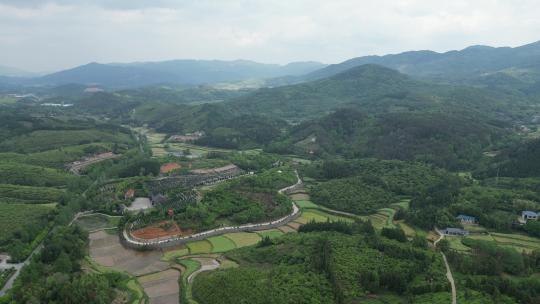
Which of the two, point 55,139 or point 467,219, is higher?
point 55,139

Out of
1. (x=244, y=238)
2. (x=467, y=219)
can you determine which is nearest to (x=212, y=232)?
(x=244, y=238)

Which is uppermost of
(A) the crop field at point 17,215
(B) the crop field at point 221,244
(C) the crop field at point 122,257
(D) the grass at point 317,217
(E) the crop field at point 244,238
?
(A) the crop field at point 17,215

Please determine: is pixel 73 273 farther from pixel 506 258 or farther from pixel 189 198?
pixel 506 258

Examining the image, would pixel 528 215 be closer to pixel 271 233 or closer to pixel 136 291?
pixel 271 233

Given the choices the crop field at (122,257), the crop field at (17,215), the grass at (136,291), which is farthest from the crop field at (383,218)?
the crop field at (17,215)

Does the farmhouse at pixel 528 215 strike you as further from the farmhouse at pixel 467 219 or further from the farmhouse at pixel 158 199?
the farmhouse at pixel 158 199

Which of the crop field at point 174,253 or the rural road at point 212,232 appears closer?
the crop field at point 174,253

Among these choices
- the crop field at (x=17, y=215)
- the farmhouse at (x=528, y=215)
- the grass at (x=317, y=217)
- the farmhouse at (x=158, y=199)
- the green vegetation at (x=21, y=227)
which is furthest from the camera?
the farmhouse at (x=158, y=199)

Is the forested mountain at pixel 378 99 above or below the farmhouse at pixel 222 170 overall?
above

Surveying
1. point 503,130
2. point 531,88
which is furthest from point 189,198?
point 531,88
